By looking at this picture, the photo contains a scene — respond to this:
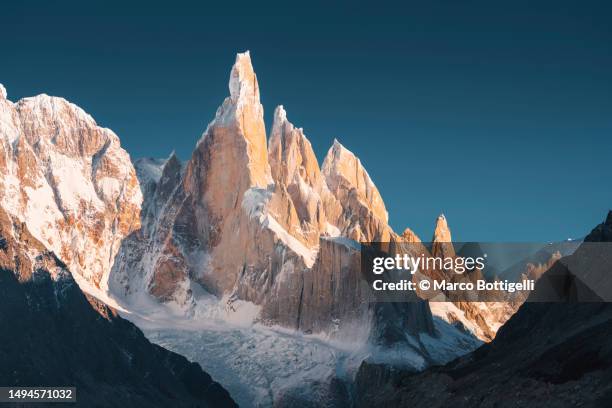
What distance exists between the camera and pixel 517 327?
15825 centimetres

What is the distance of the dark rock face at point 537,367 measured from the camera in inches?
4631

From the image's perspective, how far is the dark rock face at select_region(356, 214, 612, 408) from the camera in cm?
11762

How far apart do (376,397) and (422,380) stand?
39.5 feet

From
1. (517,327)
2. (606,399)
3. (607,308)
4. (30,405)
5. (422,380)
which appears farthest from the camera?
(30,405)

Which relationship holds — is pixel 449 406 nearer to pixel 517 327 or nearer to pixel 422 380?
pixel 422 380

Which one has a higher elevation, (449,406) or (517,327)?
(517,327)

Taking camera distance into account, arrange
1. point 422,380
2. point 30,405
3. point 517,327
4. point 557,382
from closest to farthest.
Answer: point 557,382 → point 422,380 → point 517,327 → point 30,405

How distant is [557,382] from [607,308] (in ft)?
68.8

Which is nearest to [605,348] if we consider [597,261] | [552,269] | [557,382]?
[557,382]

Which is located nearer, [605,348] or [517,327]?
[605,348]

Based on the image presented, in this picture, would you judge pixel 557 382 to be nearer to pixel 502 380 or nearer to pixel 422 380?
pixel 502 380

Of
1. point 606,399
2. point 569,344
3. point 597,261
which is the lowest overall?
point 606,399

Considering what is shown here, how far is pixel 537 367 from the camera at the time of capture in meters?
127

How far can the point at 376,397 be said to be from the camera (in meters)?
158
